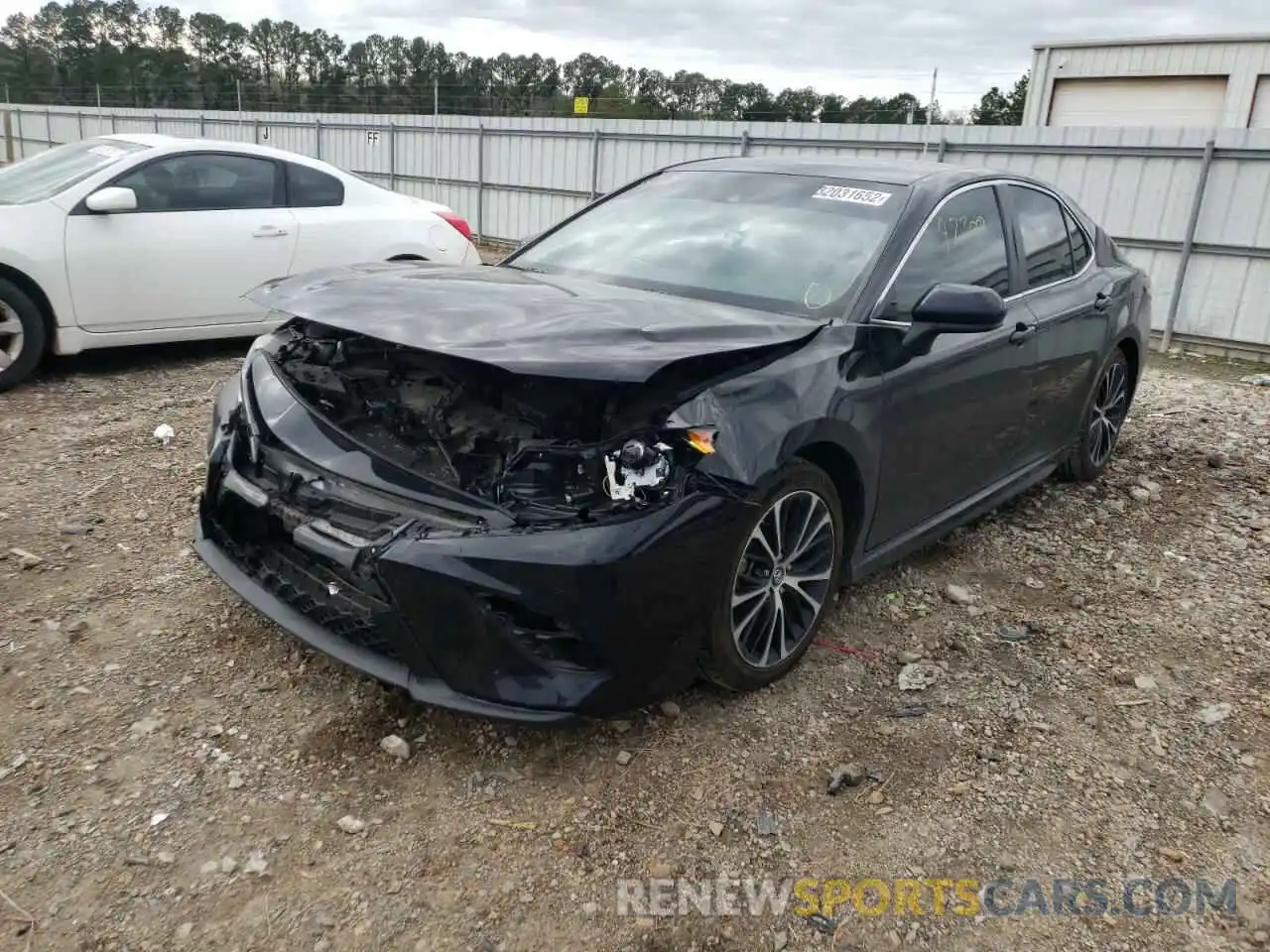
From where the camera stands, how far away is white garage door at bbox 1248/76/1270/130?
1970cm

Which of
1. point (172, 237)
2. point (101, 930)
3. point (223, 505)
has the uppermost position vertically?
point (172, 237)

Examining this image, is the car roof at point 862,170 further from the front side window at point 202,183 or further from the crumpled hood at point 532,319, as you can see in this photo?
the front side window at point 202,183

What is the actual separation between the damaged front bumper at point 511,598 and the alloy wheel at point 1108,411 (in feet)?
10.8

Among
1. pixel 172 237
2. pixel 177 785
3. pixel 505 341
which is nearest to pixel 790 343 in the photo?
pixel 505 341

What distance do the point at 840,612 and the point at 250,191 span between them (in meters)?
5.22

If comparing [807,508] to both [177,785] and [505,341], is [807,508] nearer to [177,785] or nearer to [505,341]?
[505,341]

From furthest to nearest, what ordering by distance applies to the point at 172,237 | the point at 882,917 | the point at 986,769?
the point at 172,237 → the point at 986,769 → the point at 882,917

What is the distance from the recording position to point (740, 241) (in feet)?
12.3

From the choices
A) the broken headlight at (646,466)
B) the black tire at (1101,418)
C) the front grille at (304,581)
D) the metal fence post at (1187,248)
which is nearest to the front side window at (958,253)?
the broken headlight at (646,466)

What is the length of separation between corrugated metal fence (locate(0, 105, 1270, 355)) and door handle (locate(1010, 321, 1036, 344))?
677cm

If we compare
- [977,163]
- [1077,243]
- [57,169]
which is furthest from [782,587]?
[977,163]

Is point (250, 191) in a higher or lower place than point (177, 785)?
higher

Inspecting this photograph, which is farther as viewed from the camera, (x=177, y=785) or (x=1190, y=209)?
(x=1190, y=209)

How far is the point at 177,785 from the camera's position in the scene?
2.65 metres
